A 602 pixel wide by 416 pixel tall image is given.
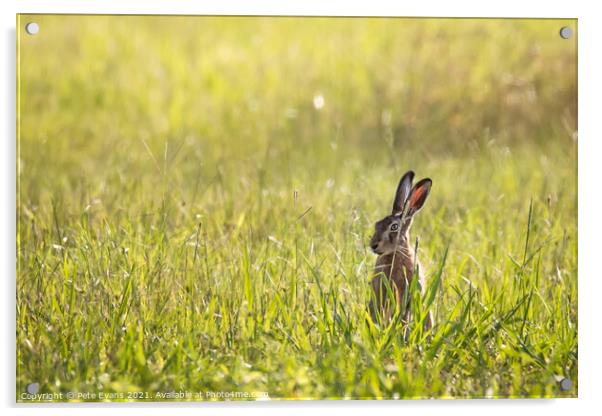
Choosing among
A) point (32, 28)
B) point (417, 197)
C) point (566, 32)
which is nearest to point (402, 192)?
point (417, 197)

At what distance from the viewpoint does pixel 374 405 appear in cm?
360

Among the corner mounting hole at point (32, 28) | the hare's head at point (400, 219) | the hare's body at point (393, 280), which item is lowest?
the hare's body at point (393, 280)

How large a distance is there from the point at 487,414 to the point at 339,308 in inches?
26.7

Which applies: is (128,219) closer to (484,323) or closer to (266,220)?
(266,220)

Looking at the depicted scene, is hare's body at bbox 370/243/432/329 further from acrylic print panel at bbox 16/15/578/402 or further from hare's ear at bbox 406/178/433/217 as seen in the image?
A: hare's ear at bbox 406/178/433/217

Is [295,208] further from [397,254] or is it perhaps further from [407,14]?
[407,14]

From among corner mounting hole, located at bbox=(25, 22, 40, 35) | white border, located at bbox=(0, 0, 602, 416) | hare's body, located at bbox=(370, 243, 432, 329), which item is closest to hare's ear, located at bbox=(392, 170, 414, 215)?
hare's body, located at bbox=(370, 243, 432, 329)

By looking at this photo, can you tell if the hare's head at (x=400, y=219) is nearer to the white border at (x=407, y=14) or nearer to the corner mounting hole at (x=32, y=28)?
the white border at (x=407, y=14)

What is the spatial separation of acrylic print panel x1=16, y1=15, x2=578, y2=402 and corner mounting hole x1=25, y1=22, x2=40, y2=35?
2 cm

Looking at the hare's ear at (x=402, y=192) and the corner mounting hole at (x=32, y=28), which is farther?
the corner mounting hole at (x=32, y=28)

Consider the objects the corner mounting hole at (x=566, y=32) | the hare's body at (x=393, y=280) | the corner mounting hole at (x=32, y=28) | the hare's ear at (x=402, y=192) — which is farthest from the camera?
the corner mounting hole at (x=566, y=32)

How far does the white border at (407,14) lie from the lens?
141 inches

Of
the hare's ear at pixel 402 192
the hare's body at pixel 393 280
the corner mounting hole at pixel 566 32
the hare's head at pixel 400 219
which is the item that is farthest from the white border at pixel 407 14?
the hare's ear at pixel 402 192

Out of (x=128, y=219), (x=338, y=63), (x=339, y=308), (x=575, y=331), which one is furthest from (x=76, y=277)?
(x=575, y=331)
